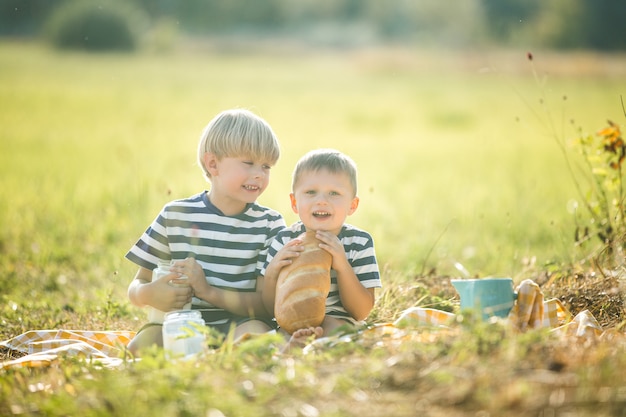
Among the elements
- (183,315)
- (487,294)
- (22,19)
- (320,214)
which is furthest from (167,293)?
(22,19)

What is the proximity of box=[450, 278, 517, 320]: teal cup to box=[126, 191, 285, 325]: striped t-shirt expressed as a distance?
113 centimetres

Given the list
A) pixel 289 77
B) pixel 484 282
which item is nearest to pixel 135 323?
pixel 484 282

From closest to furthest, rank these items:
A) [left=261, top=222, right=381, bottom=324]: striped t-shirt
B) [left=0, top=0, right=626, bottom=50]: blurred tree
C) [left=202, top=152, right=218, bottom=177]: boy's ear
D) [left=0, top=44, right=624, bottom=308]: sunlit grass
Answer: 1. [left=261, top=222, right=381, bottom=324]: striped t-shirt
2. [left=202, top=152, right=218, bottom=177]: boy's ear
3. [left=0, top=44, right=624, bottom=308]: sunlit grass
4. [left=0, top=0, right=626, bottom=50]: blurred tree

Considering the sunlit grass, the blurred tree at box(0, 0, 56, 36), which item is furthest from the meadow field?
the blurred tree at box(0, 0, 56, 36)

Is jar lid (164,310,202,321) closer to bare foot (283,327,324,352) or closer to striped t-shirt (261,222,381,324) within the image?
bare foot (283,327,324,352)

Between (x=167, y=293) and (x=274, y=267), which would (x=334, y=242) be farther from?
(x=167, y=293)

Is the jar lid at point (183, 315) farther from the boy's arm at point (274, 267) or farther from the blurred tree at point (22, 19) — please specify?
the blurred tree at point (22, 19)

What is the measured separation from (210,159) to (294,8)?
86144mm

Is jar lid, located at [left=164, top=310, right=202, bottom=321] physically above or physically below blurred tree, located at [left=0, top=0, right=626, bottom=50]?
below

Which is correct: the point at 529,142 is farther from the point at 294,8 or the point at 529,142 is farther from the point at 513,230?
the point at 294,8

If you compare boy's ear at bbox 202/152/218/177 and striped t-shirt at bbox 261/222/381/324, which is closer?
striped t-shirt at bbox 261/222/381/324

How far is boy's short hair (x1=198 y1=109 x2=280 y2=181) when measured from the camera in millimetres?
4246

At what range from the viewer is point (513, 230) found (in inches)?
320

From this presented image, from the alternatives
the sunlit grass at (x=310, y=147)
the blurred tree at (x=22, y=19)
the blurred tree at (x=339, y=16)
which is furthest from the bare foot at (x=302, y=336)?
the blurred tree at (x=22, y=19)
